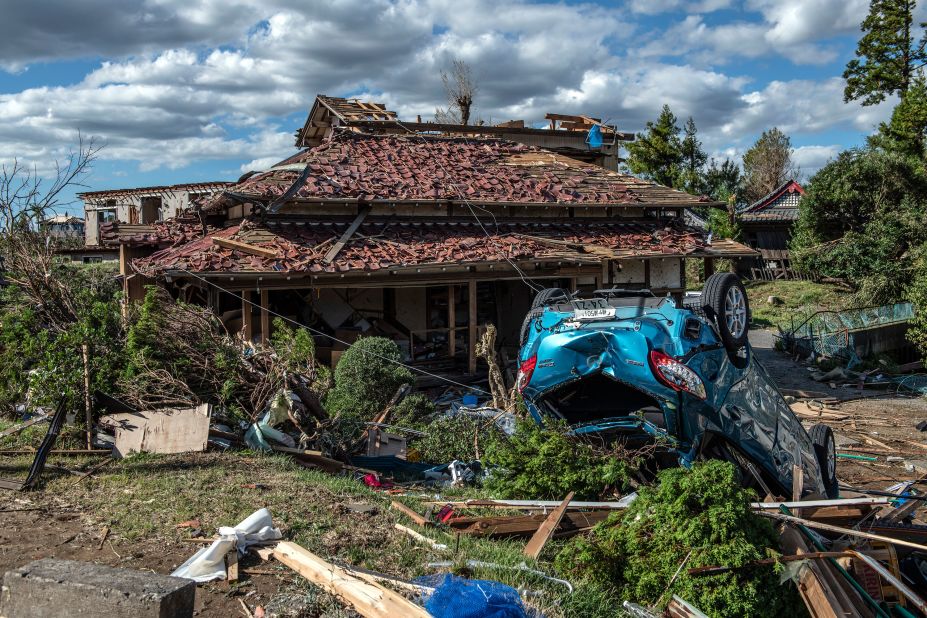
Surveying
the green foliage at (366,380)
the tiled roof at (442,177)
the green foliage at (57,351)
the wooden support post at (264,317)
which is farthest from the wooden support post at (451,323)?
the green foliage at (57,351)

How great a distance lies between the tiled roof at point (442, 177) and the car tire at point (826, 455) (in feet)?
30.0

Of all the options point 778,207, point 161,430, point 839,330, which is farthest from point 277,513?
point 778,207

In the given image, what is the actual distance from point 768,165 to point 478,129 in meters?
50.1

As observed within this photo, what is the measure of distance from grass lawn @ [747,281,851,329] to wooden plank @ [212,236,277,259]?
71.8 feet

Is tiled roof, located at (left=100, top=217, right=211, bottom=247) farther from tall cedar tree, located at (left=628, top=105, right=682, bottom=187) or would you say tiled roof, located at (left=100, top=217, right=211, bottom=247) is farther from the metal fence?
tall cedar tree, located at (left=628, top=105, right=682, bottom=187)

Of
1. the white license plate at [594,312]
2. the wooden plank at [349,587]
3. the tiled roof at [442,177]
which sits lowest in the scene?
the wooden plank at [349,587]

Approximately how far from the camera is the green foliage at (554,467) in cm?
642

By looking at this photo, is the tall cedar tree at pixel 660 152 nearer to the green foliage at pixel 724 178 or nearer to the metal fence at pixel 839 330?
the green foliage at pixel 724 178

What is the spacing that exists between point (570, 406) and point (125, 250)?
1424 cm

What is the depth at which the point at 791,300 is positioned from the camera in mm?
33188

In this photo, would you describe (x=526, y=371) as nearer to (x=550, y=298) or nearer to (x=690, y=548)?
(x=550, y=298)

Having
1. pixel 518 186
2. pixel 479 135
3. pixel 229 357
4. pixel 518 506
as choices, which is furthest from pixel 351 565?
pixel 479 135

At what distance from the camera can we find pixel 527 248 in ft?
50.6

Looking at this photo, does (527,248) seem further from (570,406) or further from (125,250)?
(125,250)
